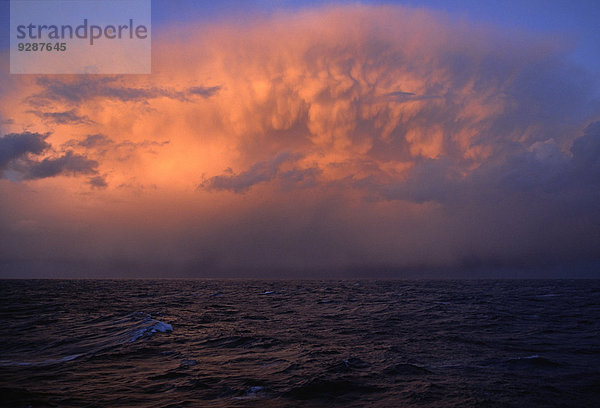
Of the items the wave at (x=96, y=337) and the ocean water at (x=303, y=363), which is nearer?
the ocean water at (x=303, y=363)

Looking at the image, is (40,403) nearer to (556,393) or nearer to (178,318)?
(556,393)

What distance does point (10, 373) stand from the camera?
1422 cm

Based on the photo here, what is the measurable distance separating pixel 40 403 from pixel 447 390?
12865 millimetres

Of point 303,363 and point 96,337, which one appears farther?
point 96,337

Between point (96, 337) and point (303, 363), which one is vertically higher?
point (303, 363)

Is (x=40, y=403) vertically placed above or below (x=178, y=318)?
above

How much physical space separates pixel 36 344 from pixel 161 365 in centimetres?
1011

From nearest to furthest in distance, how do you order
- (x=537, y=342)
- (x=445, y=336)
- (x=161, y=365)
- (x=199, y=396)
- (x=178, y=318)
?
(x=199, y=396) < (x=161, y=365) < (x=537, y=342) < (x=445, y=336) < (x=178, y=318)

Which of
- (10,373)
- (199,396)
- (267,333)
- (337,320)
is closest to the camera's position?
(199,396)

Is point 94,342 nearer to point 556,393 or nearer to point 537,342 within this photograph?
point 556,393

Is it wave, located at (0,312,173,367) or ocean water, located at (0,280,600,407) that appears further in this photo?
wave, located at (0,312,173,367)

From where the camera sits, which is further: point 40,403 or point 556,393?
point 556,393

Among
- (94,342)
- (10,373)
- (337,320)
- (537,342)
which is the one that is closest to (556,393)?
(537,342)

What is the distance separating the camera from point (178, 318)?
3088 centimetres
